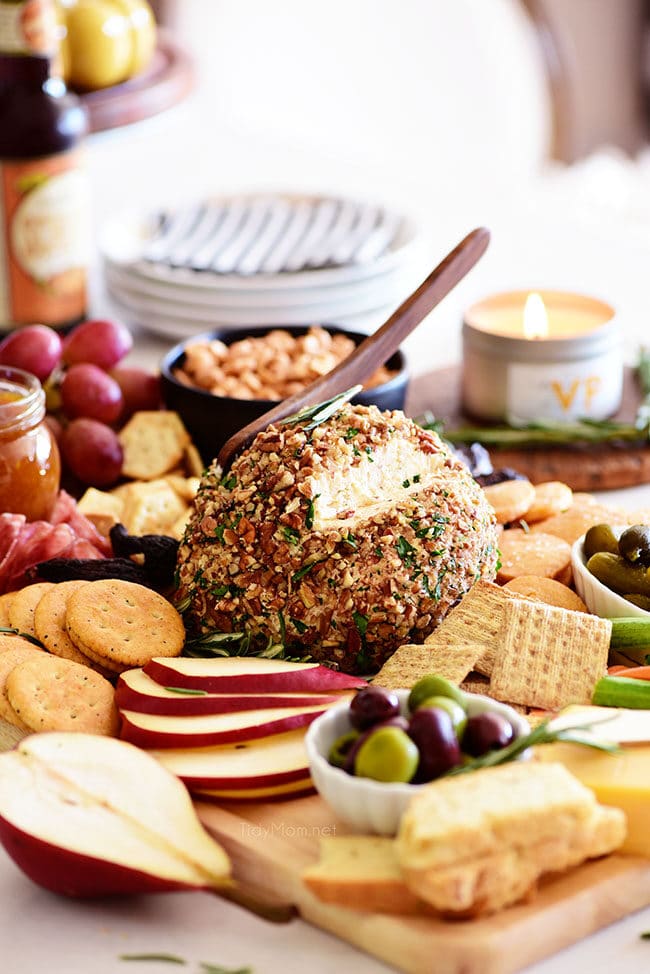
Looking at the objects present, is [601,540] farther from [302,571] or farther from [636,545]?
[302,571]

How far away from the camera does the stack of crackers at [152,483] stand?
1.89m

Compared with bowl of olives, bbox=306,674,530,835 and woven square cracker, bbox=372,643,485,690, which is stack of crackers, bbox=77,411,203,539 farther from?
bowl of olives, bbox=306,674,530,835

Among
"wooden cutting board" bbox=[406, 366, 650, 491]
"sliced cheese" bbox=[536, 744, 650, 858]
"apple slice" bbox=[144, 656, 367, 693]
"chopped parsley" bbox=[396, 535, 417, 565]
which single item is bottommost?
"wooden cutting board" bbox=[406, 366, 650, 491]

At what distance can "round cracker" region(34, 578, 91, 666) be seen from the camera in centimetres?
150

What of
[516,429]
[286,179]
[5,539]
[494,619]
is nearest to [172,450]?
[5,539]

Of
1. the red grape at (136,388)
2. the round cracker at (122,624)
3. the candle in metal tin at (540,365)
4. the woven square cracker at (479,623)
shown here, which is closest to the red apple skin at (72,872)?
the round cracker at (122,624)

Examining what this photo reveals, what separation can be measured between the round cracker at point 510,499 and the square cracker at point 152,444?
49 cm

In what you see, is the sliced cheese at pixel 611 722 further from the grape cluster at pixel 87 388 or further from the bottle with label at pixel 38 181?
the bottle with label at pixel 38 181

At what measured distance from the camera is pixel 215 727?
1.30 metres

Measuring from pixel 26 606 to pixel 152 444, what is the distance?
55cm

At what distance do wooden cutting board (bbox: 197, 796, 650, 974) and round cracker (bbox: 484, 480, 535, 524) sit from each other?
66cm

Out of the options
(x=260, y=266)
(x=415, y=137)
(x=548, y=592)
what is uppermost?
(x=260, y=266)

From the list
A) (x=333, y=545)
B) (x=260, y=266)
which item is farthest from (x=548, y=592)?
(x=260, y=266)

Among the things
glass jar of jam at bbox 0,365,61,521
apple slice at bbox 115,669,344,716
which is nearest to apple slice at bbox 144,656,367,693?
apple slice at bbox 115,669,344,716
